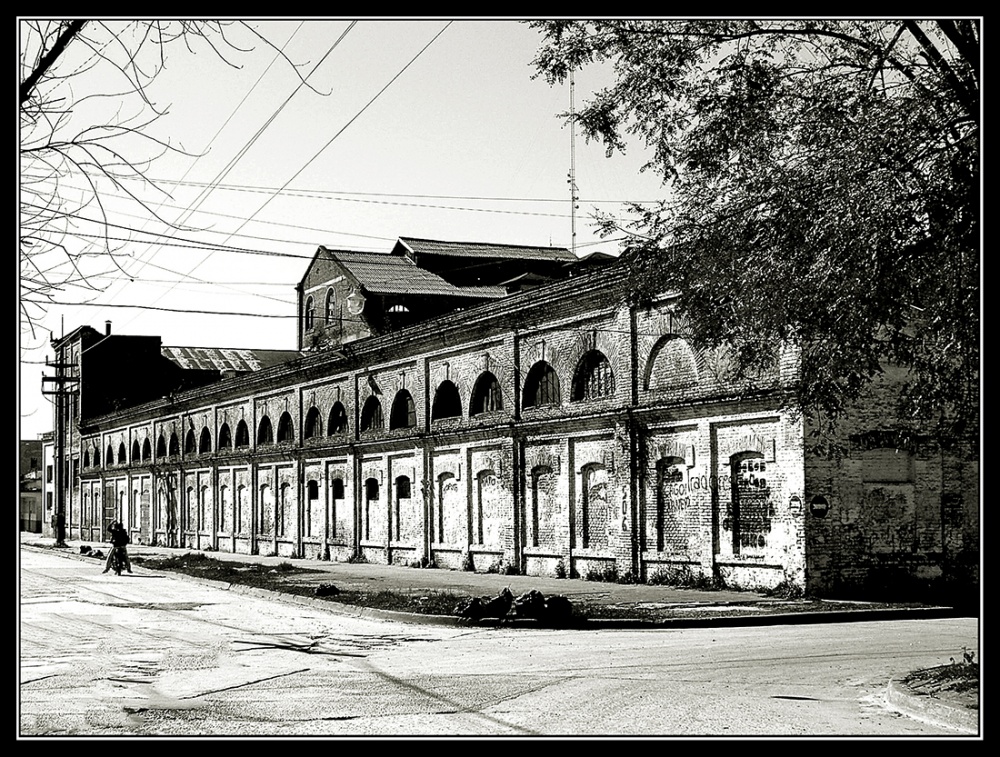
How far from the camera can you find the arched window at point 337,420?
1551 inches

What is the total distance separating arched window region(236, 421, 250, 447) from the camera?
4706cm

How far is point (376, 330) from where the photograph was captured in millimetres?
45875

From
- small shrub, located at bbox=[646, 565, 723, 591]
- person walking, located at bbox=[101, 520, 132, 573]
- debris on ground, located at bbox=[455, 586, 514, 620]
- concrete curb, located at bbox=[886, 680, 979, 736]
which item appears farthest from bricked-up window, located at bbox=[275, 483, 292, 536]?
concrete curb, located at bbox=[886, 680, 979, 736]

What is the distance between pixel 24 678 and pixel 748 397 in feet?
46.7

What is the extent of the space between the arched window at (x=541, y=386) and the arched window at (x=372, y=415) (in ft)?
26.8

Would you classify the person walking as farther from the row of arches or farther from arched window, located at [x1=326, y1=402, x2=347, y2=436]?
arched window, located at [x1=326, y1=402, x2=347, y2=436]

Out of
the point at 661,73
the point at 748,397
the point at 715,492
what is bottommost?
the point at 715,492

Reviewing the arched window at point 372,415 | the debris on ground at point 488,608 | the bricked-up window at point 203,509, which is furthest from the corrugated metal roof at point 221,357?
the debris on ground at point 488,608

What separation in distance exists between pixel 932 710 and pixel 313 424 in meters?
33.4

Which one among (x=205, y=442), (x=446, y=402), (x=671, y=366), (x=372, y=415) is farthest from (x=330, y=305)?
(x=671, y=366)

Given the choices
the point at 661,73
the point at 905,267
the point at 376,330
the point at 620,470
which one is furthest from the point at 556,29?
the point at 376,330

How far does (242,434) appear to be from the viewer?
47719 millimetres

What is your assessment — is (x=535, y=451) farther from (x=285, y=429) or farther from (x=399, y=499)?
(x=285, y=429)

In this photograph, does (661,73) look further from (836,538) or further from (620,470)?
(620,470)
